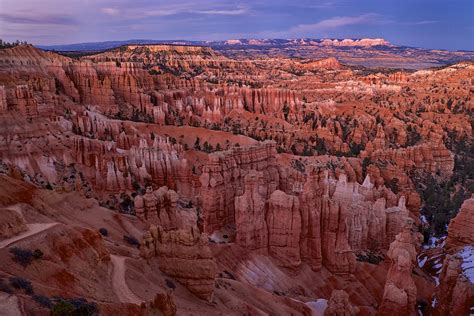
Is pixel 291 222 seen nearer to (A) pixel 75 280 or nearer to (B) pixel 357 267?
(B) pixel 357 267

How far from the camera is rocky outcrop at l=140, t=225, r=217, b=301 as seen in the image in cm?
1752

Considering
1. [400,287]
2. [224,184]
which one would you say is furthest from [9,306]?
[224,184]

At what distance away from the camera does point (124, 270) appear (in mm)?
15727

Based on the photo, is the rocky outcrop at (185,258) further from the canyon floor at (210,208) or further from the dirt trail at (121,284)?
the dirt trail at (121,284)

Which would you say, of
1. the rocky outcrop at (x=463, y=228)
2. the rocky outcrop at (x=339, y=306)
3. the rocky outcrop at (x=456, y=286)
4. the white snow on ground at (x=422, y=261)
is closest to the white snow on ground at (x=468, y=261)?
the rocky outcrop at (x=456, y=286)

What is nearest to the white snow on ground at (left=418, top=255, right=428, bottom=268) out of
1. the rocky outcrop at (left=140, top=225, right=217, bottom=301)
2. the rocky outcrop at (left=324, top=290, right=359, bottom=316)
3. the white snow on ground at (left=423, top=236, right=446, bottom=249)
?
the white snow on ground at (left=423, top=236, right=446, bottom=249)

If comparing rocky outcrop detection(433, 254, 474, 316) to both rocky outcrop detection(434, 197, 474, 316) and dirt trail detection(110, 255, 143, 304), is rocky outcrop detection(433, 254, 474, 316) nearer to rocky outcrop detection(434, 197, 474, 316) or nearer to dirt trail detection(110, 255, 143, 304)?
rocky outcrop detection(434, 197, 474, 316)

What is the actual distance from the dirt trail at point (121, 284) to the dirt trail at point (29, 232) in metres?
2.47

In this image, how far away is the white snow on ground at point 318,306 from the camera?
2162 cm

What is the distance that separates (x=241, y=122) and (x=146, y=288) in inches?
2317

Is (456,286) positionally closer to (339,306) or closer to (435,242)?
(339,306)

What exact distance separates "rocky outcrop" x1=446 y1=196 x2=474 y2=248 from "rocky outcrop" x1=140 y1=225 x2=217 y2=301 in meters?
19.7

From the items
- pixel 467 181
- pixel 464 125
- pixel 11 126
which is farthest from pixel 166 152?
pixel 464 125

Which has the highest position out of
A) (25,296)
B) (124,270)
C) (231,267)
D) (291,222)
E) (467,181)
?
(25,296)
